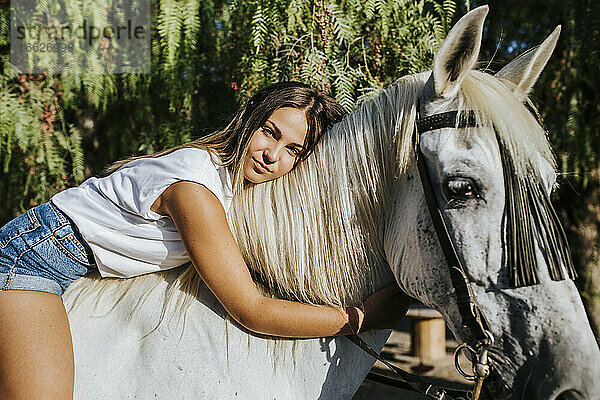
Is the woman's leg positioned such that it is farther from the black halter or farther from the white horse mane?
the black halter

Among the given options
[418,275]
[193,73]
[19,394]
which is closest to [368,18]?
[193,73]

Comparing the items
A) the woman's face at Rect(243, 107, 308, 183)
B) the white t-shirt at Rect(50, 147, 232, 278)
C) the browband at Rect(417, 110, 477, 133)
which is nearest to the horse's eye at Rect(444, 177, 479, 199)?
Result: the browband at Rect(417, 110, 477, 133)

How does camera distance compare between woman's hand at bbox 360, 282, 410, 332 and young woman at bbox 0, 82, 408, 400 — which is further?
woman's hand at bbox 360, 282, 410, 332

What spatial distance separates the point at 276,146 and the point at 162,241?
0.39m

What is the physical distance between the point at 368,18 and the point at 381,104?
117 centimetres

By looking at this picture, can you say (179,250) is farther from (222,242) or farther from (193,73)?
(193,73)

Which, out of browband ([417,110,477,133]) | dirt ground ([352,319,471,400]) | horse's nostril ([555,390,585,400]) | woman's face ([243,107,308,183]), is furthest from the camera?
dirt ground ([352,319,471,400])

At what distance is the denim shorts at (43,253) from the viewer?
1.20m

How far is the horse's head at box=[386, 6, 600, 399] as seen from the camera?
965mm

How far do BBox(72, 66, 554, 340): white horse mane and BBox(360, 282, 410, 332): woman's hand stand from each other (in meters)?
0.03

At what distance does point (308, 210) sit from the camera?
1267 millimetres

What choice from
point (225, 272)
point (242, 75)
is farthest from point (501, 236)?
point (242, 75)

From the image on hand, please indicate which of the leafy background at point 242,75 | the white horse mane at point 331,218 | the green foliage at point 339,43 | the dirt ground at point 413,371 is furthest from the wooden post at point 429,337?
the white horse mane at point 331,218

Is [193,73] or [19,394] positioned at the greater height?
[193,73]
